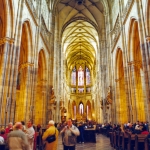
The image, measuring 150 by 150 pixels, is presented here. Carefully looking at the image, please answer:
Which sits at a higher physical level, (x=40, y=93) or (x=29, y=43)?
(x=29, y=43)

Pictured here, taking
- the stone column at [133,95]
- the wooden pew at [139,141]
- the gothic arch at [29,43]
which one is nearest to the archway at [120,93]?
the stone column at [133,95]

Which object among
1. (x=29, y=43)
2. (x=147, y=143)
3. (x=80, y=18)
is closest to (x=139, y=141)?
(x=147, y=143)

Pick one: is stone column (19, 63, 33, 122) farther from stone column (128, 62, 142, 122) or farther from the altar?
stone column (128, 62, 142, 122)

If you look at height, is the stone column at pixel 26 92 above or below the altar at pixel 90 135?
above

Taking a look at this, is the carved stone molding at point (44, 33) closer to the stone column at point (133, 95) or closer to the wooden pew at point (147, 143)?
the stone column at point (133, 95)

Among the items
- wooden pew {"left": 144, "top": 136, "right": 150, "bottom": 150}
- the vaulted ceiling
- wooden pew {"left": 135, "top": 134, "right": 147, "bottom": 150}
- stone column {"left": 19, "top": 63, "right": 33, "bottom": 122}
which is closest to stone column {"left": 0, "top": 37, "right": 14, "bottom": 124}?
stone column {"left": 19, "top": 63, "right": 33, "bottom": 122}

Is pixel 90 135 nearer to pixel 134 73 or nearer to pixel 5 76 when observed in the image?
pixel 134 73

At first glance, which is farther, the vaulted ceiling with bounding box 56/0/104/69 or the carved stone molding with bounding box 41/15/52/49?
the vaulted ceiling with bounding box 56/0/104/69

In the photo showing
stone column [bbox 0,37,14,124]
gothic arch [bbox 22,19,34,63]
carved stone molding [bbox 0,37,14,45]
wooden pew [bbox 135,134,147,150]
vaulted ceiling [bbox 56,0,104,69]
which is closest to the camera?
wooden pew [bbox 135,134,147,150]

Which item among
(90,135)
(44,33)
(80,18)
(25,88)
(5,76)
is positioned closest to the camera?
(5,76)

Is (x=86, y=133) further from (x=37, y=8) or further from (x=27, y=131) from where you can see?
(x=37, y=8)

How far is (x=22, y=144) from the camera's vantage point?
3.94 meters

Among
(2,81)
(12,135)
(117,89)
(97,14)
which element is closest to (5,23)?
(2,81)

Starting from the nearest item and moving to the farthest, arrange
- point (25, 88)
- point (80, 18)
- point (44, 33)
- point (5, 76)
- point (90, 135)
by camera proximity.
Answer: point (5, 76) < point (90, 135) < point (25, 88) < point (44, 33) < point (80, 18)
